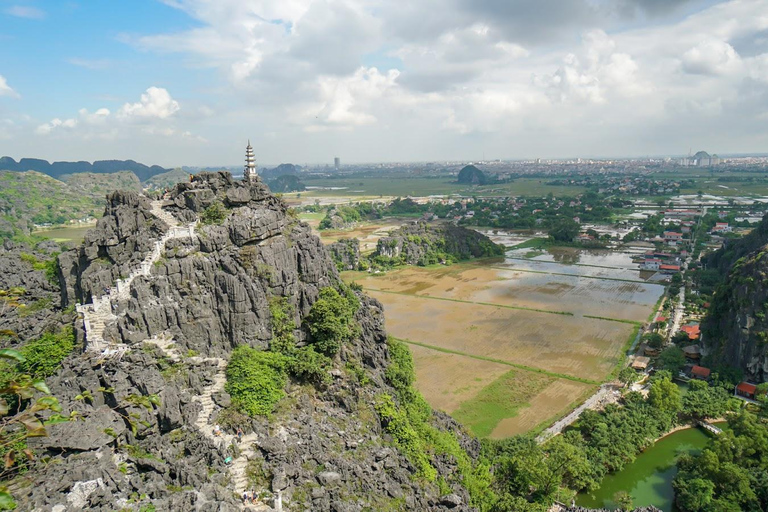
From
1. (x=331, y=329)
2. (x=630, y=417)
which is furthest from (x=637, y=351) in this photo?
(x=331, y=329)

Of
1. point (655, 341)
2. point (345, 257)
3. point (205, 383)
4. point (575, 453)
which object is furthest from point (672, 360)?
point (345, 257)

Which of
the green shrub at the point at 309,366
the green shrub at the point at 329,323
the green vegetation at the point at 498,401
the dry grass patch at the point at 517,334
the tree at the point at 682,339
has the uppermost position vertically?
the green shrub at the point at 329,323

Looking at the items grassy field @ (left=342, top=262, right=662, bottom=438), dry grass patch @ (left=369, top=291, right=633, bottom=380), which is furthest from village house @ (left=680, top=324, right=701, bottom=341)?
dry grass patch @ (left=369, top=291, right=633, bottom=380)

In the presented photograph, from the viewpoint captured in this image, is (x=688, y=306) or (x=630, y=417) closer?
(x=630, y=417)

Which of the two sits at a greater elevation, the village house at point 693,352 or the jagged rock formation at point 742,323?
the jagged rock formation at point 742,323

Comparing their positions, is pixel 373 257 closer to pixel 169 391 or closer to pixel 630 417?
pixel 630 417

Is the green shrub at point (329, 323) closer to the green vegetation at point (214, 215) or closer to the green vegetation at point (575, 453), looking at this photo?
the green vegetation at point (214, 215)

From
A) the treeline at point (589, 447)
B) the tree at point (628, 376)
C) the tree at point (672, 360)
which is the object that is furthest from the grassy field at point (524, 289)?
the treeline at point (589, 447)
